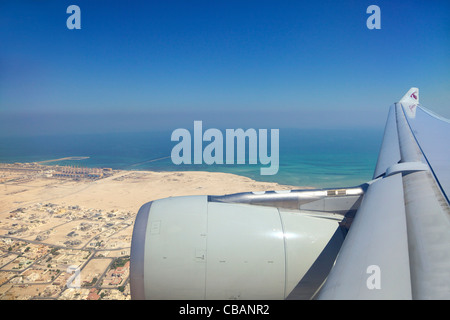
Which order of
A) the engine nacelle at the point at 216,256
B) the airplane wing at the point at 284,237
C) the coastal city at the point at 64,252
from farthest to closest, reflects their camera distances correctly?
1. the coastal city at the point at 64,252
2. the engine nacelle at the point at 216,256
3. the airplane wing at the point at 284,237

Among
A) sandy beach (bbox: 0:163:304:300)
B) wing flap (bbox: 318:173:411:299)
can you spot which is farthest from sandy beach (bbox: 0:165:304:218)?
wing flap (bbox: 318:173:411:299)

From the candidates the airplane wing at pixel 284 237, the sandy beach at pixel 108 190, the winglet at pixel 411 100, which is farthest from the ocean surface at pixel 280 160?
the airplane wing at pixel 284 237

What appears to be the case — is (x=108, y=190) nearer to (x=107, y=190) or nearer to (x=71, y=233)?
(x=107, y=190)

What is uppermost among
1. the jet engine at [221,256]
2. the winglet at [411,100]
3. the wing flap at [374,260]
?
the winglet at [411,100]

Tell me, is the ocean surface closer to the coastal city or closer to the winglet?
the winglet

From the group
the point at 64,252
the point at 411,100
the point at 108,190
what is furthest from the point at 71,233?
the point at 411,100

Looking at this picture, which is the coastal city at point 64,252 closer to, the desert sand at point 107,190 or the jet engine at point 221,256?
the desert sand at point 107,190
